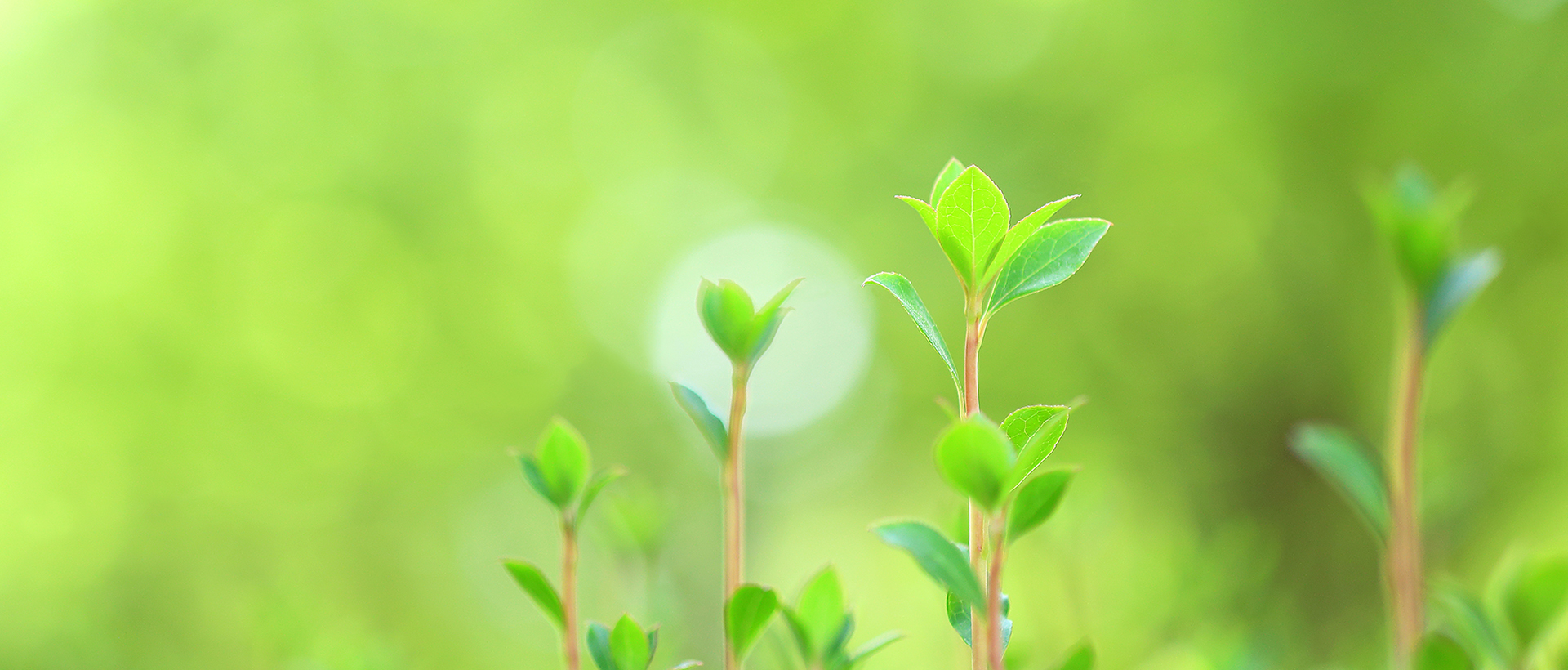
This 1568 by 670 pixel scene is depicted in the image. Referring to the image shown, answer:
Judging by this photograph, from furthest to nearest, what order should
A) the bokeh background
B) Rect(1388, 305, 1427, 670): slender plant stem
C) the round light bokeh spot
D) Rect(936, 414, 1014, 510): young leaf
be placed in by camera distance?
1. the round light bokeh spot
2. the bokeh background
3. Rect(1388, 305, 1427, 670): slender plant stem
4. Rect(936, 414, 1014, 510): young leaf

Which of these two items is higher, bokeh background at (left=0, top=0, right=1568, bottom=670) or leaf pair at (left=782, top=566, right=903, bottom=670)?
bokeh background at (left=0, top=0, right=1568, bottom=670)

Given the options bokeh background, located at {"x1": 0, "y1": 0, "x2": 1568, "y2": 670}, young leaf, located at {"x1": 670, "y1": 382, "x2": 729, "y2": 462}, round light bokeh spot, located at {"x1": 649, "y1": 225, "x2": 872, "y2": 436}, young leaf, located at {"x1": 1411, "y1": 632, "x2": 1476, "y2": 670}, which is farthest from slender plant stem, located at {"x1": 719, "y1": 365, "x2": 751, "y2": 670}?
round light bokeh spot, located at {"x1": 649, "y1": 225, "x2": 872, "y2": 436}

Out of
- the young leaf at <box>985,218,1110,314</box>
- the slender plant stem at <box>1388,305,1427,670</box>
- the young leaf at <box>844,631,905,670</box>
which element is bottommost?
the slender plant stem at <box>1388,305,1427,670</box>

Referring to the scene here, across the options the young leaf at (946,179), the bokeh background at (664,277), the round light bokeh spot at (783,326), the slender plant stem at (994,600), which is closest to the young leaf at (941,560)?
the slender plant stem at (994,600)

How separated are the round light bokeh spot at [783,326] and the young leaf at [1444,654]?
3113mm

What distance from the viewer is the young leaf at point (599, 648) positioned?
27 cm

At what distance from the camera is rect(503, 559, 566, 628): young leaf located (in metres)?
0.28

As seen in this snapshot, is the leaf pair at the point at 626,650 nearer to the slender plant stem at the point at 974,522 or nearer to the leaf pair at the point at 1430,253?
the slender plant stem at the point at 974,522

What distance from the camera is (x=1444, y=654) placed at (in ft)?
0.77

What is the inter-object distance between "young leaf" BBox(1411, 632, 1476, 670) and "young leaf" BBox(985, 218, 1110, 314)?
0.47 ft

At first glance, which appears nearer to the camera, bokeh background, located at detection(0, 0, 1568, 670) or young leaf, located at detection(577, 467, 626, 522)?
young leaf, located at detection(577, 467, 626, 522)

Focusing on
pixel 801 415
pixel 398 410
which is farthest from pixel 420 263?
pixel 801 415

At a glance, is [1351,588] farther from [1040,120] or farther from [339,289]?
[339,289]

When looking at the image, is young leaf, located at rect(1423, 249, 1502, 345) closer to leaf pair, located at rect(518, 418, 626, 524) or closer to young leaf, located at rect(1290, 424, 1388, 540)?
young leaf, located at rect(1290, 424, 1388, 540)
